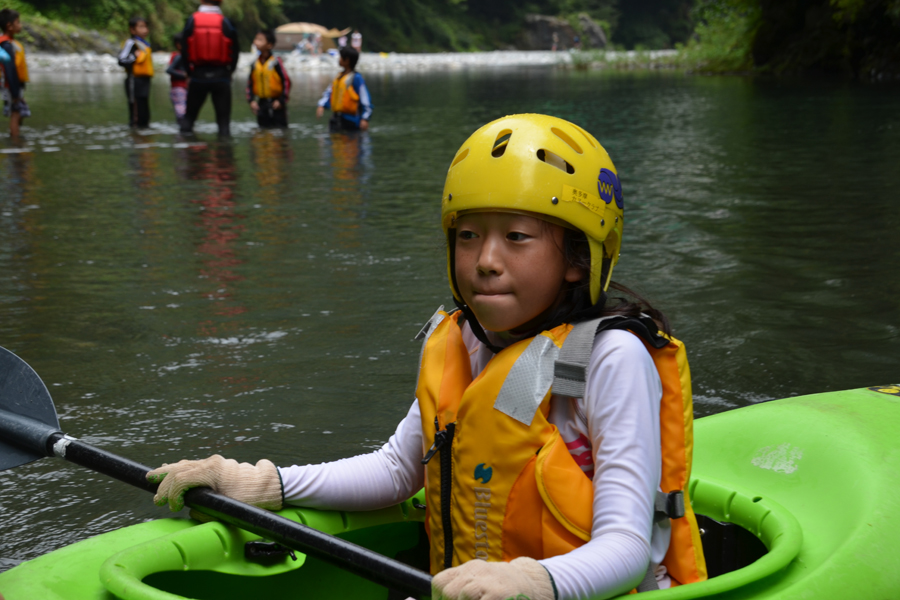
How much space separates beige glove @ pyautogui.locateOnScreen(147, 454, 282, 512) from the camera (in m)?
1.99

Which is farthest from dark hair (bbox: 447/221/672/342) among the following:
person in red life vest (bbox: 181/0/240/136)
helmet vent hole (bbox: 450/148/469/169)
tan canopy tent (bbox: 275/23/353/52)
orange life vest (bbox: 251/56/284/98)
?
tan canopy tent (bbox: 275/23/353/52)

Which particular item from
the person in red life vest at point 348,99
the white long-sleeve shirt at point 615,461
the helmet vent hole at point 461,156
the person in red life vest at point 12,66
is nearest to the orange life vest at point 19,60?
the person in red life vest at point 12,66

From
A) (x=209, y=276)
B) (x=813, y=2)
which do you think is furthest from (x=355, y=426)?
(x=813, y=2)

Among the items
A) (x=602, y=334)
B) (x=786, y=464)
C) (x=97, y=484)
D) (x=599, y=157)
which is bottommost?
(x=97, y=484)

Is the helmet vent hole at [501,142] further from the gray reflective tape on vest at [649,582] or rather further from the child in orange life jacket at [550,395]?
the gray reflective tape on vest at [649,582]

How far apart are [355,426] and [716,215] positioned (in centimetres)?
451

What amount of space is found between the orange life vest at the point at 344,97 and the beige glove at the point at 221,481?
11.2m

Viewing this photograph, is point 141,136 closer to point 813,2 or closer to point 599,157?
point 599,157

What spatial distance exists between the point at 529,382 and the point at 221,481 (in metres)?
0.72

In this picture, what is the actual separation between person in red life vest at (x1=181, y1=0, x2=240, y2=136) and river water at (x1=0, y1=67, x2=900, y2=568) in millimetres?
841

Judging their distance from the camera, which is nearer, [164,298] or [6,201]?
[164,298]

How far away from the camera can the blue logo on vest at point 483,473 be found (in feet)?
5.83

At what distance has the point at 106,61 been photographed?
35406 millimetres

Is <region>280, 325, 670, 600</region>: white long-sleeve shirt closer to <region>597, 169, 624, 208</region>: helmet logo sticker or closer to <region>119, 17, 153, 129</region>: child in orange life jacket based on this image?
<region>597, 169, 624, 208</region>: helmet logo sticker
